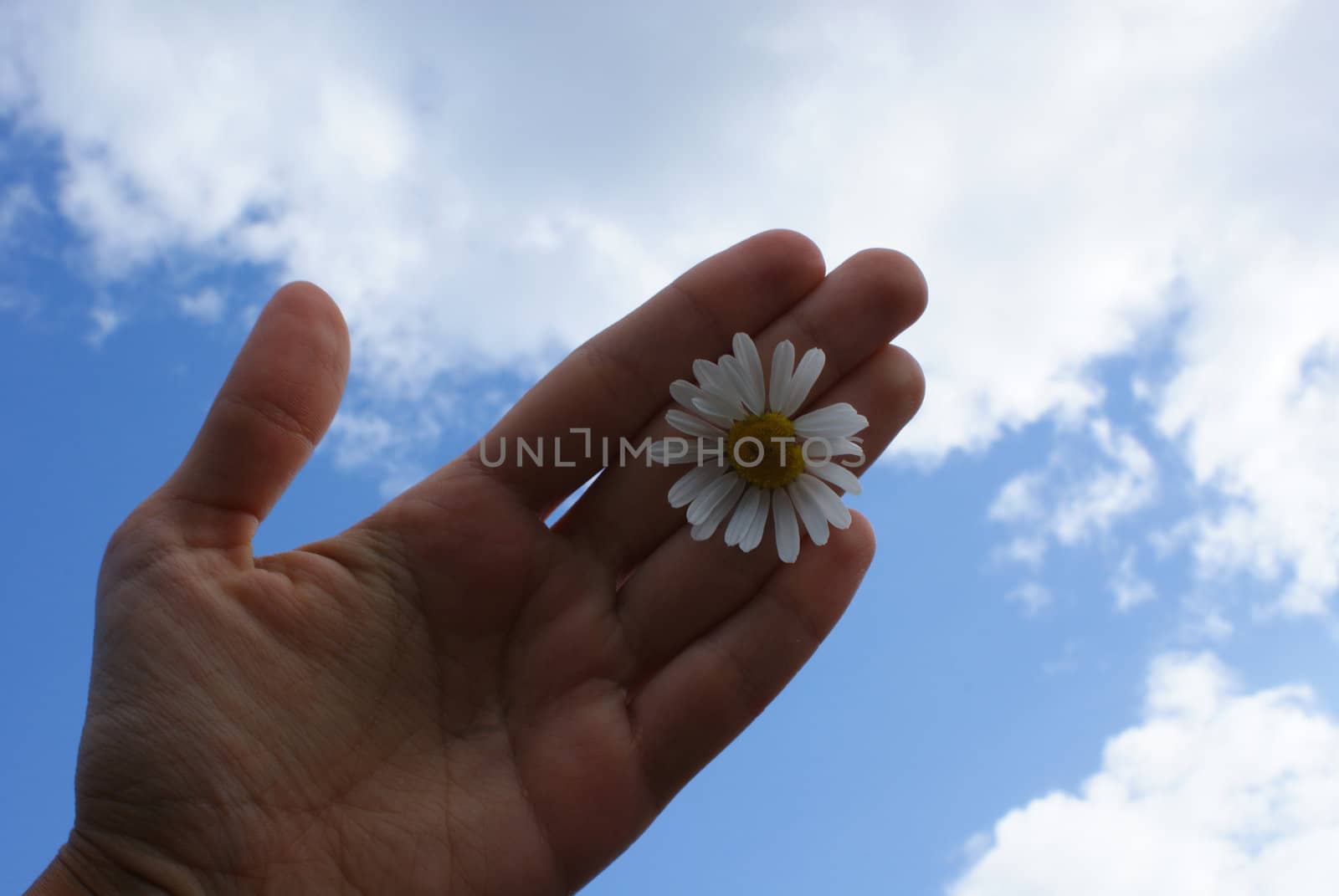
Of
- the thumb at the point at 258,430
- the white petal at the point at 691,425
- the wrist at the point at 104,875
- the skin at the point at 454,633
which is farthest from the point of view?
the white petal at the point at 691,425

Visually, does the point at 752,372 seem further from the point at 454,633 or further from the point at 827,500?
the point at 454,633

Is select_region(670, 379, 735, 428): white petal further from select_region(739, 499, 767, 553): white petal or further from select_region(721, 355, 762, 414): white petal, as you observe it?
select_region(739, 499, 767, 553): white petal

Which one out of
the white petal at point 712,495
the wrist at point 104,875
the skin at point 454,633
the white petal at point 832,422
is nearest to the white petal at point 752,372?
the skin at point 454,633

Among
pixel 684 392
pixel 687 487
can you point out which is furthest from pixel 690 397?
pixel 687 487

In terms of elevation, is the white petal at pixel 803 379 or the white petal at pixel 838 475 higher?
the white petal at pixel 803 379

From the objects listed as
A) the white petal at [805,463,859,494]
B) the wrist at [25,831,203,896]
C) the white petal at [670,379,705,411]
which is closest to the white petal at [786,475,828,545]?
the white petal at [805,463,859,494]

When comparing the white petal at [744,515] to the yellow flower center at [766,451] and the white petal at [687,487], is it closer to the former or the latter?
the yellow flower center at [766,451]
